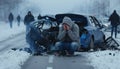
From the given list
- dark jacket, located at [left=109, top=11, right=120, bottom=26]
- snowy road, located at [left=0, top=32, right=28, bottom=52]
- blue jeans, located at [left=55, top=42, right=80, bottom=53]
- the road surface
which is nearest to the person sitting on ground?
blue jeans, located at [left=55, top=42, right=80, bottom=53]

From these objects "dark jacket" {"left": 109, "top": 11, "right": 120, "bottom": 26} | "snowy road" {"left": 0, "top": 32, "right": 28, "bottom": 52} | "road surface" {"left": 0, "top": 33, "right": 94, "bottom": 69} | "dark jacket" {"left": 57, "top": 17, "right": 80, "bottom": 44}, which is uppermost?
"dark jacket" {"left": 57, "top": 17, "right": 80, "bottom": 44}

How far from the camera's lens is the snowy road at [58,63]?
1333cm

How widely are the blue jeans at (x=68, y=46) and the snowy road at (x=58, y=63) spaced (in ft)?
3.33

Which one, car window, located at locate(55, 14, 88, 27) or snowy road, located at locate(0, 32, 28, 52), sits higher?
car window, located at locate(55, 14, 88, 27)

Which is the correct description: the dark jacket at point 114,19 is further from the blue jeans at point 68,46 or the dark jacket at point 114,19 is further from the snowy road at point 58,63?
the snowy road at point 58,63

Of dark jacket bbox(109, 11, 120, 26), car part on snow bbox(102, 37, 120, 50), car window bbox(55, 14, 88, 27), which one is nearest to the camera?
car window bbox(55, 14, 88, 27)

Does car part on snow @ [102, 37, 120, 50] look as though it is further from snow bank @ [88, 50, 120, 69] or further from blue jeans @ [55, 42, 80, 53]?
snow bank @ [88, 50, 120, 69]

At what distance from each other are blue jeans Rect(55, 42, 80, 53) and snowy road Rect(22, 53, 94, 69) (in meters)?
1.01

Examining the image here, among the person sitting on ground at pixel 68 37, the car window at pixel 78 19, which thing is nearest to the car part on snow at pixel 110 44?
the car window at pixel 78 19

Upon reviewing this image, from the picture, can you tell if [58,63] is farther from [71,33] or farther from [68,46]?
[71,33]

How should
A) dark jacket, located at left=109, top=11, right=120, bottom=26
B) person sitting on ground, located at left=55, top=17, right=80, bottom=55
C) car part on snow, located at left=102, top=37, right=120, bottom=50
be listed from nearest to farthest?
person sitting on ground, located at left=55, top=17, right=80, bottom=55, car part on snow, located at left=102, top=37, right=120, bottom=50, dark jacket, located at left=109, top=11, right=120, bottom=26

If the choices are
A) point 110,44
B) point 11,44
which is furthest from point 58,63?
point 11,44

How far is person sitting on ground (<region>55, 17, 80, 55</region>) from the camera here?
17.2 meters

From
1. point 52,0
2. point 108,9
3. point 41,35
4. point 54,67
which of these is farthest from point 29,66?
point 52,0
